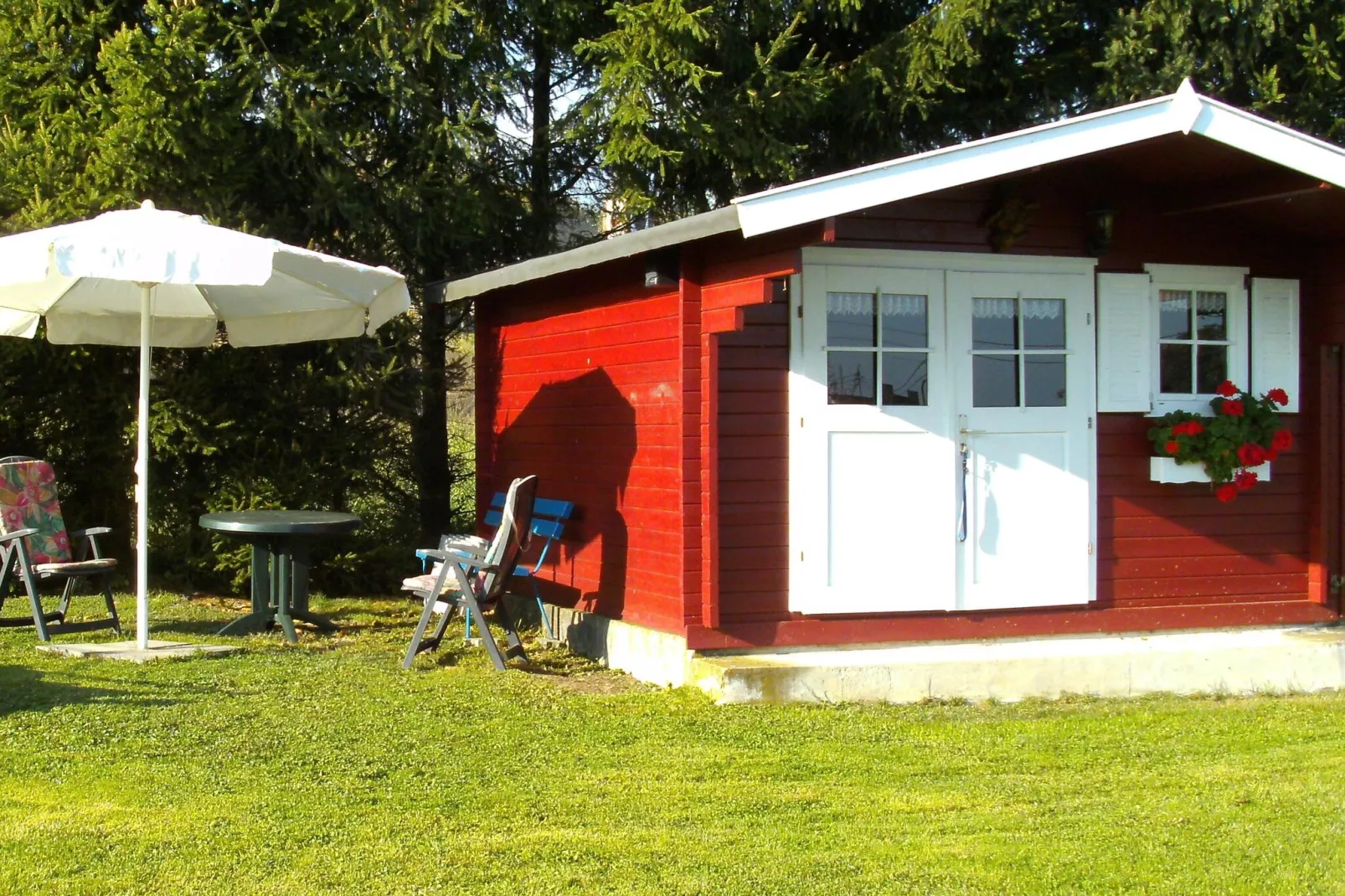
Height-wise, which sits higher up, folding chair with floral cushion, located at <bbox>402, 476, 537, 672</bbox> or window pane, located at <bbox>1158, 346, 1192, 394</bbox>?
window pane, located at <bbox>1158, 346, 1192, 394</bbox>

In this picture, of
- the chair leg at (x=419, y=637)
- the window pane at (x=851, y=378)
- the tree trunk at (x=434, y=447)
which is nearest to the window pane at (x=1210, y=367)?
the window pane at (x=851, y=378)

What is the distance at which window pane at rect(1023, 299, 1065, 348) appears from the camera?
23.9 ft

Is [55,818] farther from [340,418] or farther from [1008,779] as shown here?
[340,418]

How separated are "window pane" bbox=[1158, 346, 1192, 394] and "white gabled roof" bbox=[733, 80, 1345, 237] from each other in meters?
1.30

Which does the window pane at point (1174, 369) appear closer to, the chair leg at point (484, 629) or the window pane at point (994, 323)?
the window pane at point (994, 323)

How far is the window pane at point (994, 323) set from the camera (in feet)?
23.5

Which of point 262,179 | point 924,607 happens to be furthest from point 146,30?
point 924,607

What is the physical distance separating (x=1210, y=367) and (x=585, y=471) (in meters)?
3.47

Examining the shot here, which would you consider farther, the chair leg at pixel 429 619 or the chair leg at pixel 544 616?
the chair leg at pixel 544 616

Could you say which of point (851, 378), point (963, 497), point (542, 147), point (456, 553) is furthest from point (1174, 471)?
point (542, 147)

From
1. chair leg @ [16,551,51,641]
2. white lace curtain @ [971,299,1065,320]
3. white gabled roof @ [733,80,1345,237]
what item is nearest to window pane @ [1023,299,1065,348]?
white lace curtain @ [971,299,1065,320]

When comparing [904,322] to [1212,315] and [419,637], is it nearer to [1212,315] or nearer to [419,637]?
[1212,315]

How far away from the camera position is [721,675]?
21.0 ft

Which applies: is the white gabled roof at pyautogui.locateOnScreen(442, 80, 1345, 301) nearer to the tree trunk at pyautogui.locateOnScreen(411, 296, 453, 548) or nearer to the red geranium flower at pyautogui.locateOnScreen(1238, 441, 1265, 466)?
the red geranium flower at pyautogui.locateOnScreen(1238, 441, 1265, 466)
